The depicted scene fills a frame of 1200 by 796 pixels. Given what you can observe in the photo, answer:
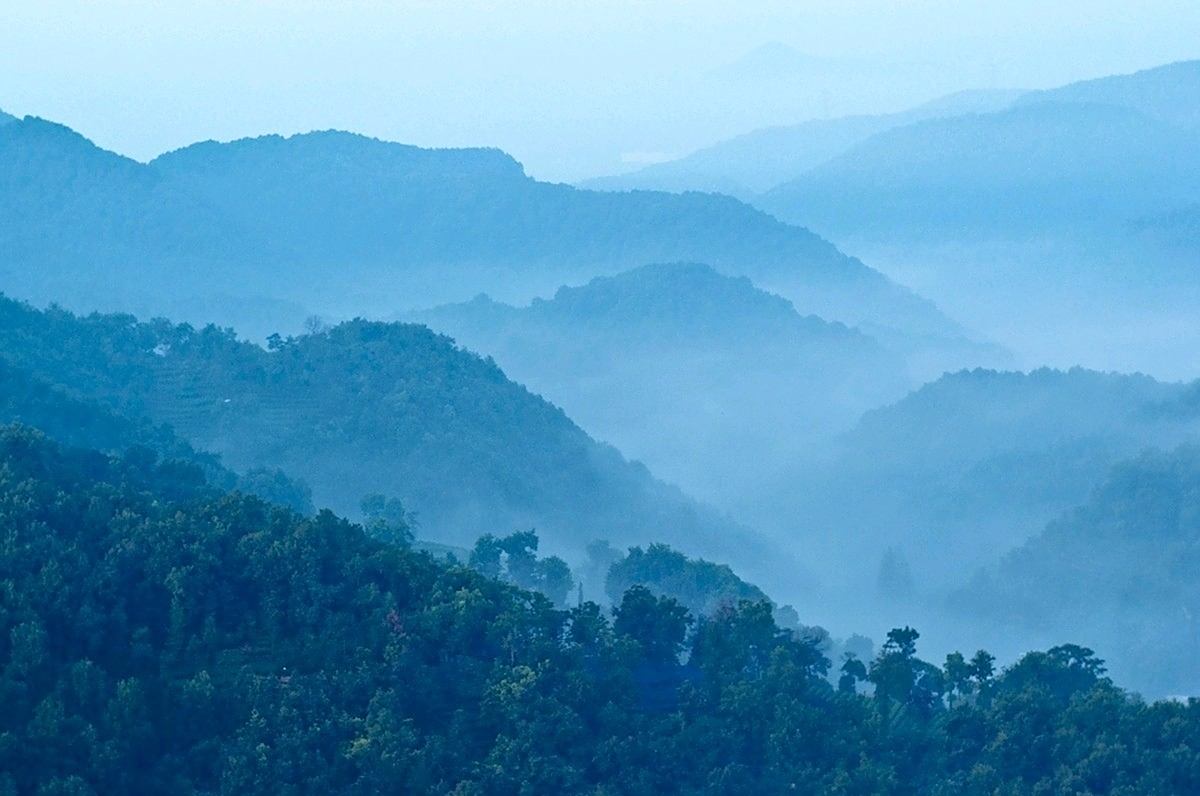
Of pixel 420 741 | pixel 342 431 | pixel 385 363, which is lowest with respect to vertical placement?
pixel 420 741

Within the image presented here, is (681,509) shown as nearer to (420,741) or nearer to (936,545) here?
(936,545)

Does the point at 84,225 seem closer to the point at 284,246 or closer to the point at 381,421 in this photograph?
the point at 284,246

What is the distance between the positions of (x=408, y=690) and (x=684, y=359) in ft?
385

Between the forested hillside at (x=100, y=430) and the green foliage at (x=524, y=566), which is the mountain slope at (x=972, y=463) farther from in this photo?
the forested hillside at (x=100, y=430)

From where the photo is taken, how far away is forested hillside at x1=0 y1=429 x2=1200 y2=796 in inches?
831

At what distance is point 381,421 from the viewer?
61.9m

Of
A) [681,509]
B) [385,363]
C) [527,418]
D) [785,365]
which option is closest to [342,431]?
[385,363]

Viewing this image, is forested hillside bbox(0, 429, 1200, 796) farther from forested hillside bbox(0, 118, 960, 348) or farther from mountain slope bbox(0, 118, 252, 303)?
forested hillside bbox(0, 118, 960, 348)

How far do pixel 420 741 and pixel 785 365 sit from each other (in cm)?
11960

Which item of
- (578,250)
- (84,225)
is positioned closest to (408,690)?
(84,225)

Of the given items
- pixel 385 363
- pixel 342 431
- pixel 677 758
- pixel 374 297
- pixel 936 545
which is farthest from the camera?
pixel 374 297

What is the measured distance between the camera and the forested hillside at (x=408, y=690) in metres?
21.1

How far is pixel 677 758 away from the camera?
2402 cm

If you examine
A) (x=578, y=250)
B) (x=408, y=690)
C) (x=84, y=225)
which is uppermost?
(x=578, y=250)
